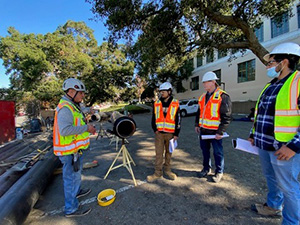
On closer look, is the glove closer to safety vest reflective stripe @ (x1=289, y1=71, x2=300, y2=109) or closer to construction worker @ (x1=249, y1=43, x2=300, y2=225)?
construction worker @ (x1=249, y1=43, x2=300, y2=225)

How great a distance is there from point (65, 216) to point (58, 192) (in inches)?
34.7

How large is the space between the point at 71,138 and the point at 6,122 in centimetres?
770

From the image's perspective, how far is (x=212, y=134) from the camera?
302 centimetres

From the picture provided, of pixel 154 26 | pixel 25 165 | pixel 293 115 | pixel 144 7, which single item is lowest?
pixel 25 165

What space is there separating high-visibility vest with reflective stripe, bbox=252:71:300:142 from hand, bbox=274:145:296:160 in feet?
0.30

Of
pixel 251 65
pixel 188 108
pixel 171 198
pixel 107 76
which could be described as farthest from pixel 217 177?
pixel 107 76

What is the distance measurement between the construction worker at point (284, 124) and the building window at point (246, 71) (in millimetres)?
17016

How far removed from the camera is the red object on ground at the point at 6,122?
7.21 m

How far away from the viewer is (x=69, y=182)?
90.0 inches

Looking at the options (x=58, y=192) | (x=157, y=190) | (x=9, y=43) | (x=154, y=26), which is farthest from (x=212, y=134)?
(x=9, y=43)

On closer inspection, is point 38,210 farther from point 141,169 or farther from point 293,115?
point 293,115

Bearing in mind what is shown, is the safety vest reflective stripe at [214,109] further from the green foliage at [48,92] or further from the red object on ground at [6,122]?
the green foliage at [48,92]

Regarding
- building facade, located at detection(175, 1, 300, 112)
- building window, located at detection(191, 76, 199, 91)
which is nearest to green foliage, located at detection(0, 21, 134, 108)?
building window, located at detection(191, 76, 199, 91)

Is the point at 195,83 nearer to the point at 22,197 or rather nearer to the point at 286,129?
the point at 286,129
